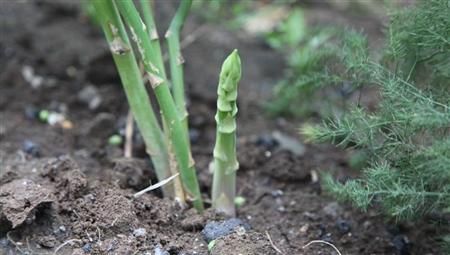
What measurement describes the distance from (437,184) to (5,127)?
1.42 m

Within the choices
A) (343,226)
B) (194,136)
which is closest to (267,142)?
(194,136)

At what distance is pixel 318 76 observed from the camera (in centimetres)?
183

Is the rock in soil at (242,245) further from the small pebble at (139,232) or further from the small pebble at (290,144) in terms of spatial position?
the small pebble at (290,144)

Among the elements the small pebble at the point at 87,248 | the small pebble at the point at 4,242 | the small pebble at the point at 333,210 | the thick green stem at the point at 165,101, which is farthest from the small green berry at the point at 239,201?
the small pebble at the point at 4,242

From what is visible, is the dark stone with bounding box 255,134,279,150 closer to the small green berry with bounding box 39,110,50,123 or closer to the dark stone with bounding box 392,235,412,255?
the dark stone with bounding box 392,235,412,255

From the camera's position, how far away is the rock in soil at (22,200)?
155 cm

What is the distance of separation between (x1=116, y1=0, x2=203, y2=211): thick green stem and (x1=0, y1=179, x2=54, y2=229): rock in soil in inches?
13.6

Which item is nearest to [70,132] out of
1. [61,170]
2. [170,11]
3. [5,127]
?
[5,127]

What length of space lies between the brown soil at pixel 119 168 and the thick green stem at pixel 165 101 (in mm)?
77

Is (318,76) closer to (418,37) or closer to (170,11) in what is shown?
(418,37)

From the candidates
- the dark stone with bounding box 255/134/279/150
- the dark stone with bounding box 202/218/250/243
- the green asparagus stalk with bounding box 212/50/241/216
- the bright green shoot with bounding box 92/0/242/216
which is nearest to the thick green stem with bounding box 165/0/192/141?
the bright green shoot with bounding box 92/0/242/216

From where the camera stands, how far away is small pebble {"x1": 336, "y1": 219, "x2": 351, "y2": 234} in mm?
1793

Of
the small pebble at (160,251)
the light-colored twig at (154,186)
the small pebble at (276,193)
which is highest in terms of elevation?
the light-colored twig at (154,186)

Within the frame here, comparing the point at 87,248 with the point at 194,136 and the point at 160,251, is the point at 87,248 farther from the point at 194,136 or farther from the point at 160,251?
the point at 194,136
